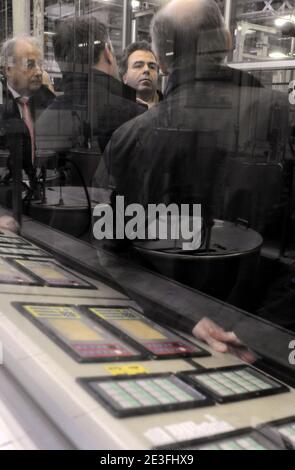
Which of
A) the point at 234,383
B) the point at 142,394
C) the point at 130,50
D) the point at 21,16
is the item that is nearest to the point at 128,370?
the point at 142,394

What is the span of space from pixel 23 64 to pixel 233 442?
134 cm

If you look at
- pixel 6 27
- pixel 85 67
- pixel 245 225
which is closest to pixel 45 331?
pixel 245 225

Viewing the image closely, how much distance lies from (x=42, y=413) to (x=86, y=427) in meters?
0.11

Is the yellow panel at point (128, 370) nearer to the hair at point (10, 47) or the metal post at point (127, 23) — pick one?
the metal post at point (127, 23)

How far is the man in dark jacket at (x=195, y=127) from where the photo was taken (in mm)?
1064

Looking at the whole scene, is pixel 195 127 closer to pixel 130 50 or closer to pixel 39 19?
pixel 130 50


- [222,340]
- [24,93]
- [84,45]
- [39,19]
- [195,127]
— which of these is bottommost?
[222,340]

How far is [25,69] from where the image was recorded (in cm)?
152

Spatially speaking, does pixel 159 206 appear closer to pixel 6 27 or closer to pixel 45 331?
pixel 45 331

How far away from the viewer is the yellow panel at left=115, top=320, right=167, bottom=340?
3.08 ft

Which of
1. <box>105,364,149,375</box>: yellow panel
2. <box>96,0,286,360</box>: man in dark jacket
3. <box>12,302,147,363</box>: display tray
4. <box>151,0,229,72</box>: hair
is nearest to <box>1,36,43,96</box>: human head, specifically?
<box>96,0,286,360</box>: man in dark jacket

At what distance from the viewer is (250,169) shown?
4.10 ft

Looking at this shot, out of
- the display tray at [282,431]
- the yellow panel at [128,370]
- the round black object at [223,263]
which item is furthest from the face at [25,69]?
the display tray at [282,431]

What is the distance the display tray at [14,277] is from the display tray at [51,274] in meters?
0.02
